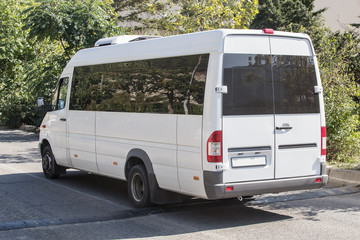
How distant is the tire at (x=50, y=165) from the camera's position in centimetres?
1118

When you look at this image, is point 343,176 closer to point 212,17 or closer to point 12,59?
point 212,17

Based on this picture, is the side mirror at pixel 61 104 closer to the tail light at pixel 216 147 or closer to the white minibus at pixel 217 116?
the white minibus at pixel 217 116

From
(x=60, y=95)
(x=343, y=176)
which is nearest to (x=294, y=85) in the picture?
(x=343, y=176)

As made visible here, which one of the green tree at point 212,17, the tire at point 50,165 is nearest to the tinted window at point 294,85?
the tire at point 50,165

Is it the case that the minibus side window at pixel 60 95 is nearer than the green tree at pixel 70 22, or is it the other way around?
the minibus side window at pixel 60 95

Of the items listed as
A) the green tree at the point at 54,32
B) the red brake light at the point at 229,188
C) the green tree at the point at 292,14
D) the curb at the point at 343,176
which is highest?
the green tree at the point at 292,14

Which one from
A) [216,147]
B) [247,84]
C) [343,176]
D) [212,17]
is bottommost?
[343,176]

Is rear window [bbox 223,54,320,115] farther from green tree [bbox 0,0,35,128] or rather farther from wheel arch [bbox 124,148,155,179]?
green tree [bbox 0,0,35,128]

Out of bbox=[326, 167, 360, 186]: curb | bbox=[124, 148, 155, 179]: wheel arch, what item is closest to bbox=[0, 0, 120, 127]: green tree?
bbox=[124, 148, 155, 179]: wheel arch

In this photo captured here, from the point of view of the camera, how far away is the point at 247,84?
23.3 feet

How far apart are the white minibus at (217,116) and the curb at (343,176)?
9.34ft

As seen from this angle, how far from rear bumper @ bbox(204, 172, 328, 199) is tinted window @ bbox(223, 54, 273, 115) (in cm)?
92

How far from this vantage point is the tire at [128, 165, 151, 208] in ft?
26.6

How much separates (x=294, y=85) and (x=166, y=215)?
2688 millimetres
